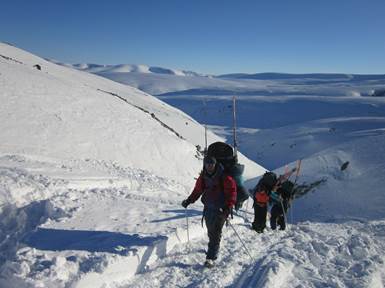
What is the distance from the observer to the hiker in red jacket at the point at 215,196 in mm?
6494

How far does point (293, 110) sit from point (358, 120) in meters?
38.8

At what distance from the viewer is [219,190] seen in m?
6.61

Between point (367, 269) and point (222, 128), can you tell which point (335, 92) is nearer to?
point (222, 128)

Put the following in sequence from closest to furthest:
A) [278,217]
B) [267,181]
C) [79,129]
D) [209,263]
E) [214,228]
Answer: [209,263], [214,228], [267,181], [278,217], [79,129]

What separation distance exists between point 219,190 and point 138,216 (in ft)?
7.75

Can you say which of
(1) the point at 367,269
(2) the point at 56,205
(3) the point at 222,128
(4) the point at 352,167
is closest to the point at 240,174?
(1) the point at 367,269

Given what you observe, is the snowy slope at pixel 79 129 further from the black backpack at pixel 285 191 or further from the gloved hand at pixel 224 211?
the gloved hand at pixel 224 211

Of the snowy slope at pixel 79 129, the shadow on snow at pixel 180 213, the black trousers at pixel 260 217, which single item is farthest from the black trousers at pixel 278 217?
the snowy slope at pixel 79 129

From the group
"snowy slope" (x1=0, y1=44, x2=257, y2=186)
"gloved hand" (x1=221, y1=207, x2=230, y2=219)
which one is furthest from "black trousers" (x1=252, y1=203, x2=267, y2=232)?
"snowy slope" (x1=0, y1=44, x2=257, y2=186)

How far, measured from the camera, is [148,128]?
76.8 ft

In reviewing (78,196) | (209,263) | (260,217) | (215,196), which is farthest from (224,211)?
(78,196)

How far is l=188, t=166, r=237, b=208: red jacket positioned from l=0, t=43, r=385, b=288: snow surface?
101 cm

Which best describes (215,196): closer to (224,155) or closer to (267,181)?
(224,155)

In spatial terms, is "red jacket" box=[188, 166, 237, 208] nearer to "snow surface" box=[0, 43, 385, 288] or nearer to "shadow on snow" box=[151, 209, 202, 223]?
"snow surface" box=[0, 43, 385, 288]
